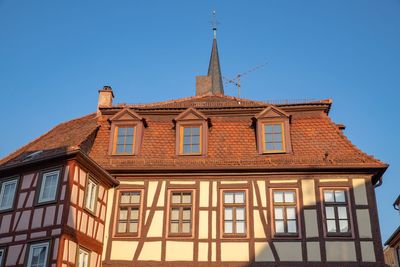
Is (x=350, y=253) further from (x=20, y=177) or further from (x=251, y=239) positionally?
(x=20, y=177)

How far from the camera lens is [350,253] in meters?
18.5

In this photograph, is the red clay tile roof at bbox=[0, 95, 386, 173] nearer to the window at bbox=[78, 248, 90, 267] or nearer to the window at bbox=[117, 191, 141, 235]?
the window at bbox=[117, 191, 141, 235]

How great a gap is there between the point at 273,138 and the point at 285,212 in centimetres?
332

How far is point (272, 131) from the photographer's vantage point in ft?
70.1

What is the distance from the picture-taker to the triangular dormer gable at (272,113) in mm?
21469

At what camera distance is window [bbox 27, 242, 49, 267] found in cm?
1684

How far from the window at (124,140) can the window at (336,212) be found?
830 cm

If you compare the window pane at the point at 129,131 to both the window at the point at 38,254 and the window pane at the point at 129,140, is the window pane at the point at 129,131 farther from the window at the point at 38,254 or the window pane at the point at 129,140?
the window at the point at 38,254

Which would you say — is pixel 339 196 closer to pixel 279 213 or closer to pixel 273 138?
pixel 279 213

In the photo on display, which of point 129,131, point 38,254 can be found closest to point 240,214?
point 129,131

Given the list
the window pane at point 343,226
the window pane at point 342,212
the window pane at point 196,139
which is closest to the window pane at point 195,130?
the window pane at point 196,139

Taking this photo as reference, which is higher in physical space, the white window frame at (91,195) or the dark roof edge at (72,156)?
the dark roof edge at (72,156)

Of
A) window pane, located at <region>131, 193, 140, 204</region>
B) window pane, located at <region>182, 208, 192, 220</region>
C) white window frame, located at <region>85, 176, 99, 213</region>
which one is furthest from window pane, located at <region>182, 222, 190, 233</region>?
white window frame, located at <region>85, 176, 99, 213</region>

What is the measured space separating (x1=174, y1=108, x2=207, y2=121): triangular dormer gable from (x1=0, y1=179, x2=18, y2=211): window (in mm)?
7103
